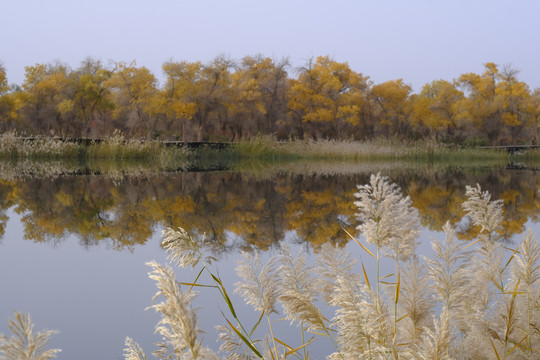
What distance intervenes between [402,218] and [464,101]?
52.0 metres

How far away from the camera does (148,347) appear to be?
3.21m

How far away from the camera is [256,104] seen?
155 ft

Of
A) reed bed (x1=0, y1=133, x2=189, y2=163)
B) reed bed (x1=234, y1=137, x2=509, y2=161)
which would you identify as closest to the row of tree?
reed bed (x1=0, y1=133, x2=189, y2=163)

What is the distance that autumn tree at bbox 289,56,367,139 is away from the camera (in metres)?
47.7

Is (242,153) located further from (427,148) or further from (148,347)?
(148,347)

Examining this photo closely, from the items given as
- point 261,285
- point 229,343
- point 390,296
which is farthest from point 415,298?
point 229,343

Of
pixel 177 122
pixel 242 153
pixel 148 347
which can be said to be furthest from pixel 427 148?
pixel 148 347

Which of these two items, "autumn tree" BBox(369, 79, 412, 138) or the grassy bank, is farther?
"autumn tree" BBox(369, 79, 412, 138)

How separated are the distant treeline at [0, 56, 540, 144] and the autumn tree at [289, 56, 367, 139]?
83 millimetres

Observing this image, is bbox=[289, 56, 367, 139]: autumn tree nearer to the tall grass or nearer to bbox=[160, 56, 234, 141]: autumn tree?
bbox=[160, 56, 234, 141]: autumn tree

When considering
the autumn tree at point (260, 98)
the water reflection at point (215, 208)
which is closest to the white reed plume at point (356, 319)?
the water reflection at point (215, 208)

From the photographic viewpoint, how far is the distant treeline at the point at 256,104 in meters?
45.4

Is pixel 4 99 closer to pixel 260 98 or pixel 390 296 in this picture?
pixel 260 98

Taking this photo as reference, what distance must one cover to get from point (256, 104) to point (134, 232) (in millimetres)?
40632
